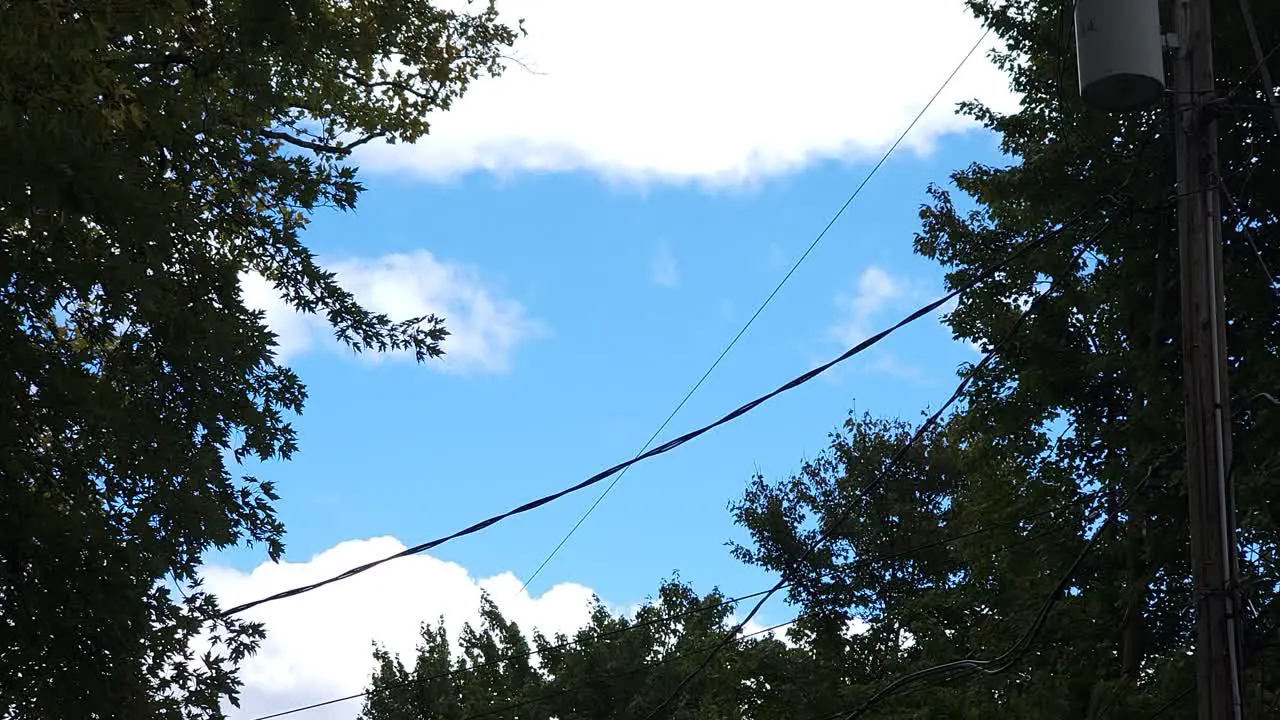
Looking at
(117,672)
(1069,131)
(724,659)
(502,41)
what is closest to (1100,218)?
(1069,131)

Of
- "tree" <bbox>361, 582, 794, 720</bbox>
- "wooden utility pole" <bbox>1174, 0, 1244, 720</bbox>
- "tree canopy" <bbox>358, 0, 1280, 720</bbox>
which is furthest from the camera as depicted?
"tree" <bbox>361, 582, 794, 720</bbox>

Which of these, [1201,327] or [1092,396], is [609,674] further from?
[1201,327]

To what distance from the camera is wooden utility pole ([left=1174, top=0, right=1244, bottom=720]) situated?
6305 millimetres

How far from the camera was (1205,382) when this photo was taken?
21.7ft

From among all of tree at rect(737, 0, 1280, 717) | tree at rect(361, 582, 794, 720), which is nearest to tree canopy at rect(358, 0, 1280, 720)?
tree at rect(737, 0, 1280, 717)

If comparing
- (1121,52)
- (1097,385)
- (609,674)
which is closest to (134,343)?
(1121,52)

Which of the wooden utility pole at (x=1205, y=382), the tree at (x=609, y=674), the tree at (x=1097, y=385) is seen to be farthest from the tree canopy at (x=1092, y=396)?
the tree at (x=609, y=674)

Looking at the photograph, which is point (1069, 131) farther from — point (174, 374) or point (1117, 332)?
point (174, 374)

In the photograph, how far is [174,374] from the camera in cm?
955

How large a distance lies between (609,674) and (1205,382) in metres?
27.8

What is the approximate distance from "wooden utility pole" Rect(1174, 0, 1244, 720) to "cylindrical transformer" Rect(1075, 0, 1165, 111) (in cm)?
60

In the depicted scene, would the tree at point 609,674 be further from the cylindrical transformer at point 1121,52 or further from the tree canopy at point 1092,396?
the cylindrical transformer at point 1121,52

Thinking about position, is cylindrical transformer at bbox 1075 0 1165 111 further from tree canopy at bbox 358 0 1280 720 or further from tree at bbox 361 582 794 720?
tree at bbox 361 582 794 720

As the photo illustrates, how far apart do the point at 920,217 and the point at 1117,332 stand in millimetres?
4067
